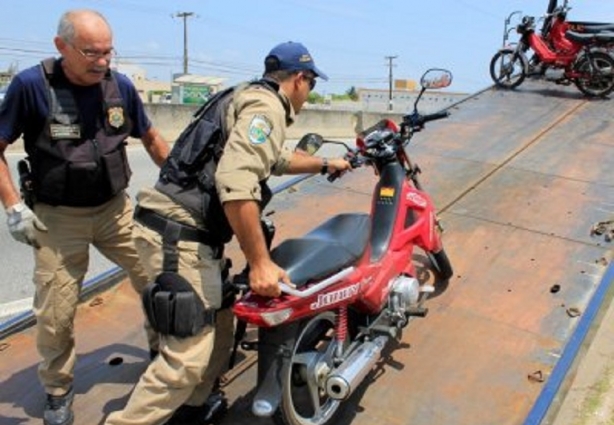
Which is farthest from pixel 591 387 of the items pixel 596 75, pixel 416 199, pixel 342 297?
pixel 596 75

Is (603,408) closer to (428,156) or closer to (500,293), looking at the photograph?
(500,293)

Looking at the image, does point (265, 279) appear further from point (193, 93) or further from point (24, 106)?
point (193, 93)

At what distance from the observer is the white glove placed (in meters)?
2.64

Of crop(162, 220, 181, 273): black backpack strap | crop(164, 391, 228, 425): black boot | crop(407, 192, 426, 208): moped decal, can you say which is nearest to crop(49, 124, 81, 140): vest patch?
crop(162, 220, 181, 273): black backpack strap

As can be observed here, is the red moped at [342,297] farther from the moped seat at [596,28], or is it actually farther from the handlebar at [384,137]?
the moped seat at [596,28]

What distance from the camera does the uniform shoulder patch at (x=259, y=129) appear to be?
233cm

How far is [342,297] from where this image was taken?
108 inches

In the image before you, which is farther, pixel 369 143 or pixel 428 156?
pixel 428 156

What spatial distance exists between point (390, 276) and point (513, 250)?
66.0 inches

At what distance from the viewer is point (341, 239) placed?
114 inches

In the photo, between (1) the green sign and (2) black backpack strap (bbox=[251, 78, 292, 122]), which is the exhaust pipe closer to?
(2) black backpack strap (bbox=[251, 78, 292, 122])

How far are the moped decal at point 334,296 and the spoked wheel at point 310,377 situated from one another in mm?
91

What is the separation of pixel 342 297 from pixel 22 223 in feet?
4.42

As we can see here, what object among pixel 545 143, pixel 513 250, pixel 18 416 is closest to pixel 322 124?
pixel 545 143
